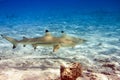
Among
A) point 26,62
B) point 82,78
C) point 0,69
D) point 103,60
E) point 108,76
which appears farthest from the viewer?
point 103,60

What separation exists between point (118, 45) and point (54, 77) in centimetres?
672

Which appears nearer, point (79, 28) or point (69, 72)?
point (69, 72)

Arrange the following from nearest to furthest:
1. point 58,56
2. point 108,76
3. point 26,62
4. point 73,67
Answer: point 73,67
point 108,76
point 26,62
point 58,56

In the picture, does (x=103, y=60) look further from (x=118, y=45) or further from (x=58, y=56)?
(x=118, y=45)

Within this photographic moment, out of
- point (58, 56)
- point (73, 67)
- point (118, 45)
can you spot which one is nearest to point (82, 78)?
point (73, 67)

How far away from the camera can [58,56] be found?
30.8 ft

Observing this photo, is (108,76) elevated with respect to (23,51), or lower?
lower

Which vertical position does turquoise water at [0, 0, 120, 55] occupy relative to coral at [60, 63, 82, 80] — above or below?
above

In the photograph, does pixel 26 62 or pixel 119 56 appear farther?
pixel 119 56

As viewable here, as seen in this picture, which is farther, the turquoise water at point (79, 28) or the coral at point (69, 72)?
the turquoise water at point (79, 28)

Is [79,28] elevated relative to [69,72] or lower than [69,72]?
elevated

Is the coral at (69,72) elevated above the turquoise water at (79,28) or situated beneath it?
situated beneath

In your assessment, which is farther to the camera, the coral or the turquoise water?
the turquoise water

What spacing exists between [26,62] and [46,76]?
6.94ft
